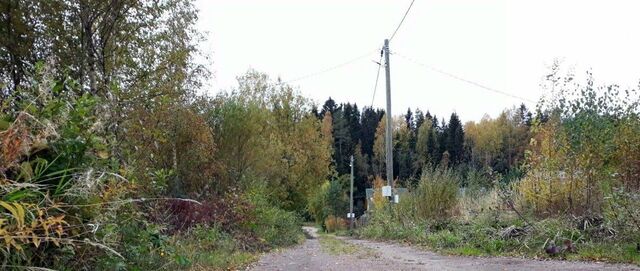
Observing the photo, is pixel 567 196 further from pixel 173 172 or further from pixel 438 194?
pixel 173 172

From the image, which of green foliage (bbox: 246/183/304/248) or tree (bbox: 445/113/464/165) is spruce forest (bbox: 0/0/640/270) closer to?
green foliage (bbox: 246/183/304/248)

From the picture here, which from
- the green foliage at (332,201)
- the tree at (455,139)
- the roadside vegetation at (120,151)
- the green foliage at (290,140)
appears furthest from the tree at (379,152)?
the roadside vegetation at (120,151)

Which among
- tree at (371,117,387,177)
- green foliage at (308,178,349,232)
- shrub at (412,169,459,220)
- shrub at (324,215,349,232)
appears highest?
tree at (371,117,387,177)

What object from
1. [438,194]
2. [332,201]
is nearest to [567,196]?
[438,194]

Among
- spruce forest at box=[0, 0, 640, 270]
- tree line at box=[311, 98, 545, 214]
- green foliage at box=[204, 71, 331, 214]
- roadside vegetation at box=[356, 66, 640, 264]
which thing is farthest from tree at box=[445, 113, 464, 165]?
roadside vegetation at box=[356, 66, 640, 264]

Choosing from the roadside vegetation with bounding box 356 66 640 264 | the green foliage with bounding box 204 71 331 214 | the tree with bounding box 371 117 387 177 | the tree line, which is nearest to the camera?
the roadside vegetation with bounding box 356 66 640 264

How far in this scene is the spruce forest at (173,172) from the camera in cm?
400

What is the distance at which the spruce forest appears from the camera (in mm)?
3996

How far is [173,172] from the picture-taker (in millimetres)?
8344

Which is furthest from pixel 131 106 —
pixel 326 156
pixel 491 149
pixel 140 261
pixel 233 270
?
pixel 491 149

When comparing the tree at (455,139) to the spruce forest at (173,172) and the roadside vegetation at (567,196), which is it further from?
the roadside vegetation at (567,196)

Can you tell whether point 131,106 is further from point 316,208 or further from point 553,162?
point 316,208

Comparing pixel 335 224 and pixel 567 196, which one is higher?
pixel 567 196

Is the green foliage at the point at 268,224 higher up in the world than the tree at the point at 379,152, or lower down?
lower down
